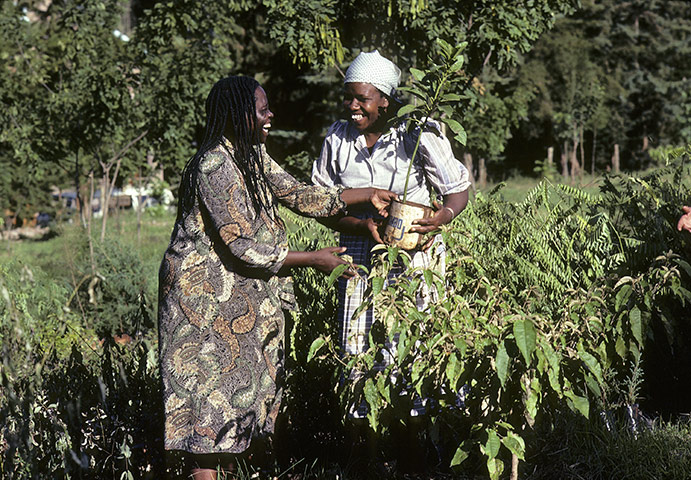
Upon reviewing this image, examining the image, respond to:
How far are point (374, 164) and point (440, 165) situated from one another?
26 centimetres

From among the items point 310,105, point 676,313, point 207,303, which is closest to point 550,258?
point 676,313

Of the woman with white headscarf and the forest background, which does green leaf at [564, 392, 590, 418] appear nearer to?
the forest background

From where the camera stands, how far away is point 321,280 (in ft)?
12.6

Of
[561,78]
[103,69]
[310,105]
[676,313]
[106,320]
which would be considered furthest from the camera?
[561,78]

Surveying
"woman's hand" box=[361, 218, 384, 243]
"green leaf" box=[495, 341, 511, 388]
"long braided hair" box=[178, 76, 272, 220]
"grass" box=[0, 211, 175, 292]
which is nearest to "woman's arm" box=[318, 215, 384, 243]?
"woman's hand" box=[361, 218, 384, 243]

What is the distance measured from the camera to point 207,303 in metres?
2.62

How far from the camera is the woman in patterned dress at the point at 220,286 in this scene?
8.43 feet

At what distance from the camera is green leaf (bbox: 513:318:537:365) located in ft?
6.27

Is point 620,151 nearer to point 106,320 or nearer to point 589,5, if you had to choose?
point 589,5

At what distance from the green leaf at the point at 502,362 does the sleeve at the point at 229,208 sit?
916mm

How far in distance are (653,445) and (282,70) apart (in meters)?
20.9

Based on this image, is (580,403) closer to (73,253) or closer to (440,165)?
(440,165)

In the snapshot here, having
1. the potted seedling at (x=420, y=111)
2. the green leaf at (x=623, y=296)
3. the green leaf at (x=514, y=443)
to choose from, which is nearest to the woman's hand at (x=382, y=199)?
the potted seedling at (x=420, y=111)

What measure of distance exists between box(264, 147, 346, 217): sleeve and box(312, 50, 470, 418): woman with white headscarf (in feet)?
0.23
